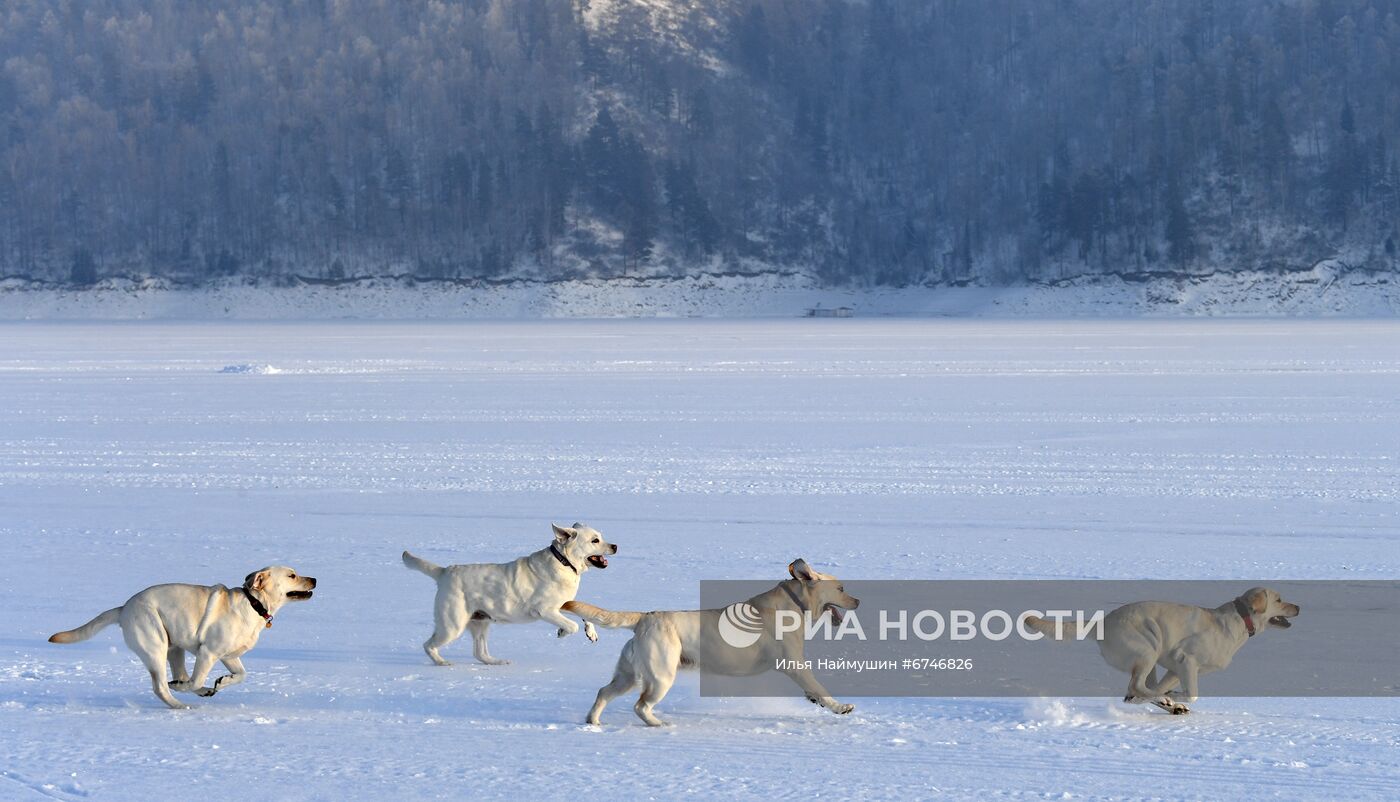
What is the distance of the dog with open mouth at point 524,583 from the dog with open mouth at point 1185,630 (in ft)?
7.64

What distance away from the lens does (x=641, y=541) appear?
1305 centimetres

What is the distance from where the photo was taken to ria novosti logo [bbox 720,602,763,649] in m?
7.26

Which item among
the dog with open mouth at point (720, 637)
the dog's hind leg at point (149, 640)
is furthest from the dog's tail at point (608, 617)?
the dog's hind leg at point (149, 640)

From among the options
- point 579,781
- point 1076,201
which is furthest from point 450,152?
point 579,781

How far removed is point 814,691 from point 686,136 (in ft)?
498

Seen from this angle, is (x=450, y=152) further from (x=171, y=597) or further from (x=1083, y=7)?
(x=171, y=597)

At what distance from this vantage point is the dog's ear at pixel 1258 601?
23.7ft

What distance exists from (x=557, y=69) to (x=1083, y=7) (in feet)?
172

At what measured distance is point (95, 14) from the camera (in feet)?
561

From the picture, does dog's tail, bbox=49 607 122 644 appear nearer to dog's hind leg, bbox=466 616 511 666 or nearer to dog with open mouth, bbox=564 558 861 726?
dog's hind leg, bbox=466 616 511 666

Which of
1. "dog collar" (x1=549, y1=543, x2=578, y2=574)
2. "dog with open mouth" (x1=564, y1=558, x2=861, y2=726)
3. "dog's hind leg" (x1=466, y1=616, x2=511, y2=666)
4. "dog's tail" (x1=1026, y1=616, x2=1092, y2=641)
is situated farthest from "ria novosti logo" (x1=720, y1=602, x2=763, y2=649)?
"dog's hind leg" (x1=466, y1=616, x2=511, y2=666)

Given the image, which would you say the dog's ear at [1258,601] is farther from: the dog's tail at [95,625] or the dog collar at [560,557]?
the dog's tail at [95,625]

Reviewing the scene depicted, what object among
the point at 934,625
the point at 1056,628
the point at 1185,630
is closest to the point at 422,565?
the point at 934,625

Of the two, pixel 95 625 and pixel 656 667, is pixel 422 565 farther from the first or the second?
pixel 656 667
